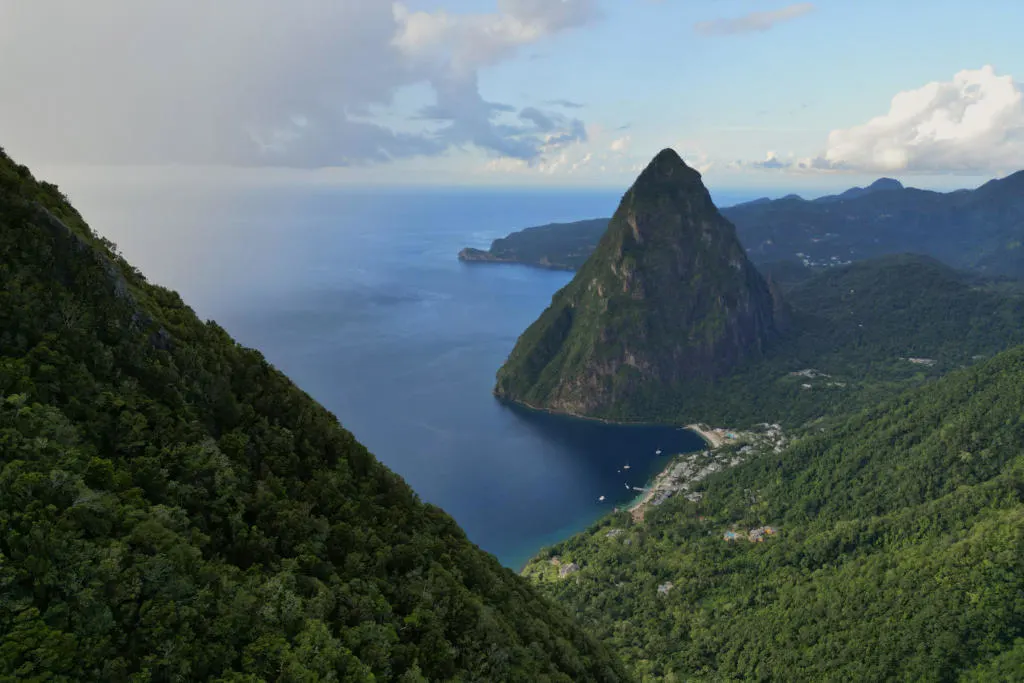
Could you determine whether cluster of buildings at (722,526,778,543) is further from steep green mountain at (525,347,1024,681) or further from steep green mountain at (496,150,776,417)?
steep green mountain at (496,150,776,417)

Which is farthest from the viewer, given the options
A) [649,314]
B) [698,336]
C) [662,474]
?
[698,336]

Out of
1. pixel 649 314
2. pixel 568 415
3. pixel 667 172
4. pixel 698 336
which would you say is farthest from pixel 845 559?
pixel 667 172

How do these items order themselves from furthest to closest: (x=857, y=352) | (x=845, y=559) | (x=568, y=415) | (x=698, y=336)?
(x=857, y=352) → (x=698, y=336) → (x=568, y=415) → (x=845, y=559)

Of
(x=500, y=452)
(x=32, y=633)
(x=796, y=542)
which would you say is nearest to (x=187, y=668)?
(x=32, y=633)

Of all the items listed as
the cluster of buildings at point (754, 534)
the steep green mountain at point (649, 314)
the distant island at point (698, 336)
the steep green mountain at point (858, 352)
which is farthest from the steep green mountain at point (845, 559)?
the steep green mountain at point (649, 314)

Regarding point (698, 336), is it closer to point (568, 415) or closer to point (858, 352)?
point (568, 415)

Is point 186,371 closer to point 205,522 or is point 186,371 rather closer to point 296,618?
point 205,522
